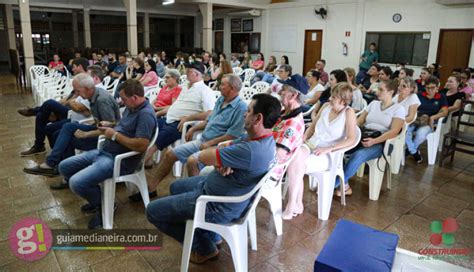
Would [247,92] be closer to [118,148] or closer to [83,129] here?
[83,129]

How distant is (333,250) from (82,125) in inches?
107

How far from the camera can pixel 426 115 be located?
429 centimetres

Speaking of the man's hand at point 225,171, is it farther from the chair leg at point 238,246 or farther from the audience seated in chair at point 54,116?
the audience seated in chair at point 54,116

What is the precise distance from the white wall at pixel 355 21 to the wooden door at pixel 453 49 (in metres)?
0.14

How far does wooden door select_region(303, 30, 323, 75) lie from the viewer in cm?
1147

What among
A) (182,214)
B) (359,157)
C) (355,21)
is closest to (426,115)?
(359,157)

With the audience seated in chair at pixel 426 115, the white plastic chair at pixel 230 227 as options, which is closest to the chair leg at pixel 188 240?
the white plastic chair at pixel 230 227

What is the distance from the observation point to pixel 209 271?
6.99 ft

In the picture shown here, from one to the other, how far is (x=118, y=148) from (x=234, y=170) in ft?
3.88

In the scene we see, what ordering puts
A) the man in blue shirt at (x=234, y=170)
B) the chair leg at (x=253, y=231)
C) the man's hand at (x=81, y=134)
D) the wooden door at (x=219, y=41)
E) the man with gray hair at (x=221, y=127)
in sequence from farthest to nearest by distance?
the wooden door at (x=219, y=41)
the man's hand at (x=81, y=134)
the man with gray hair at (x=221, y=127)
the chair leg at (x=253, y=231)
the man in blue shirt at (x=234, y=170)

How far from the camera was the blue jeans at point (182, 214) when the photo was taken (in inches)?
75.0

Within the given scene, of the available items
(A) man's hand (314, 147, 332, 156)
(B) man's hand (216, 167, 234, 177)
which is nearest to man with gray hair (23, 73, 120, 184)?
(B) man's hand (216, 167, 234, 177)

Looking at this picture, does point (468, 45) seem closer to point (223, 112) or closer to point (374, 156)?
point (374, 156)

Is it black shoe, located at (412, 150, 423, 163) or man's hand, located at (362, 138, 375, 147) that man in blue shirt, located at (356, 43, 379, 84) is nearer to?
black shoe, located at (412, 150, 423, 163)
